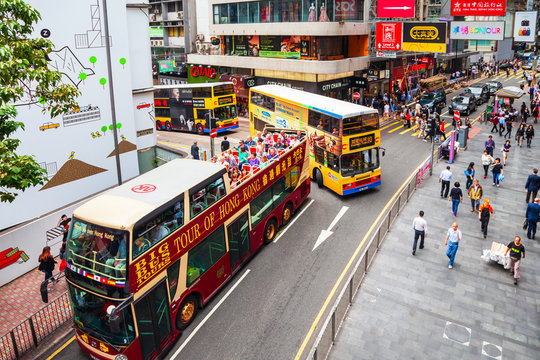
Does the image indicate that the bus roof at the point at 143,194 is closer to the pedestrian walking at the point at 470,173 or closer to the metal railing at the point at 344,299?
the metal railing at the point at 344,299

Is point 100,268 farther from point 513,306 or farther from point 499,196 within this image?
point 499,196

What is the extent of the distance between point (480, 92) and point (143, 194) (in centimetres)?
3800

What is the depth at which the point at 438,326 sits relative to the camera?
1066 centimetres

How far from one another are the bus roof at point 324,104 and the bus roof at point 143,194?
7747 millimetres

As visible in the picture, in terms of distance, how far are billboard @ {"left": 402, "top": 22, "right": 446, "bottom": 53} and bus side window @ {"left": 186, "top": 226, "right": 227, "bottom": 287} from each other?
21.0 m

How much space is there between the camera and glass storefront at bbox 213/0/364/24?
33219mm

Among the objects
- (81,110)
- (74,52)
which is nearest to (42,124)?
(81,110)

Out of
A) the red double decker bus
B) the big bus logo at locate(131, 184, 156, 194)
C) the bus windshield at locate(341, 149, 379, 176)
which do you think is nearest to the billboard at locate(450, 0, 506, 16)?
the bus windshield at locate(341, 149, 379, 176)

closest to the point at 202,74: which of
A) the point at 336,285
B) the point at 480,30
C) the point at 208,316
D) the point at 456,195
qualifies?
the point at 480,30

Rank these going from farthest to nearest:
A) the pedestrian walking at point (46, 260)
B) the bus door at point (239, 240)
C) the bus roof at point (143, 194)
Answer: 1. the bus door at point (239, 240)
2. the pedestrian walking at point (46, 260)
3. the bus roof at point (143, 194)

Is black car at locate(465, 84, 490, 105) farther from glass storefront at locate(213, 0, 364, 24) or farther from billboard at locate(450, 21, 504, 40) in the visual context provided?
glass storefront at locate(213, 0, 364, 24)

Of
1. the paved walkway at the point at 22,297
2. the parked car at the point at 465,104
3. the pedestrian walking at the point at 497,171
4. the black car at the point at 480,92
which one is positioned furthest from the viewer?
the black car at the point at 480,92

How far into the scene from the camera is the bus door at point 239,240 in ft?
41.4

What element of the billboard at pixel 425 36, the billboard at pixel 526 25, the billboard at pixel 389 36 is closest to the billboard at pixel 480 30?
the billboard at pixel 425 36
